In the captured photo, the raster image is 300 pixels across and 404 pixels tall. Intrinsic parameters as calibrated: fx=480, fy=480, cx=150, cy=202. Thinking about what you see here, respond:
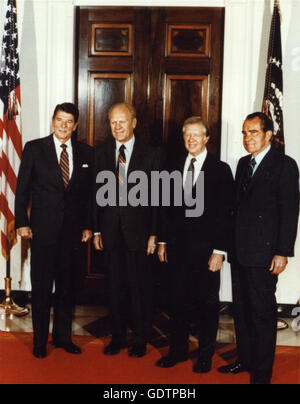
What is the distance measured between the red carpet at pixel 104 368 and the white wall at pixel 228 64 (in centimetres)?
117

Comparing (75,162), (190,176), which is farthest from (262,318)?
(75,162)

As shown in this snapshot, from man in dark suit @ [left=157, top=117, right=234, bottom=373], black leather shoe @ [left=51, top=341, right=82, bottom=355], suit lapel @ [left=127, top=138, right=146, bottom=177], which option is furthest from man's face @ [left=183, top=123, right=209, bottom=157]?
black leather shoe @ [left=51, top=341, right=82, bottom=355]

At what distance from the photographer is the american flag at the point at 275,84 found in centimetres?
369

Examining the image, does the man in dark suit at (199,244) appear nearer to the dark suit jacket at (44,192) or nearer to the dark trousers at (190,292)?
the dark trousers at (190,292)

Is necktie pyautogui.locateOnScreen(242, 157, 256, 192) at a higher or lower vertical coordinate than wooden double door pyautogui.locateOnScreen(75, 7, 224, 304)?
lower

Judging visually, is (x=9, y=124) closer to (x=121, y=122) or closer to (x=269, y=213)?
(x=121, y=122)

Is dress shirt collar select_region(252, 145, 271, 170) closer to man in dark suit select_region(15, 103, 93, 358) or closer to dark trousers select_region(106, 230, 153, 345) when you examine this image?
dark trousers select_region(106, 230, 153, 345)

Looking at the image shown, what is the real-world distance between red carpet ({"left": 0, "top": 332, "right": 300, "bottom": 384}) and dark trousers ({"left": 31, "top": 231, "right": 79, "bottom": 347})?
17 cm

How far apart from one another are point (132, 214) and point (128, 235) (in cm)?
14

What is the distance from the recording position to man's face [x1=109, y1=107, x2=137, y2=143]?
2957 millimetres

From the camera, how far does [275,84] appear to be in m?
3.72

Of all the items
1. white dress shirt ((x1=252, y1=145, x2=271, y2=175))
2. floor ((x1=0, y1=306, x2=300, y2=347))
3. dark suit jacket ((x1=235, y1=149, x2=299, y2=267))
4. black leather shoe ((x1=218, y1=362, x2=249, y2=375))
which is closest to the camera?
dark suit jacket ((x1=235, y1=149, x2=299, y2=267))
